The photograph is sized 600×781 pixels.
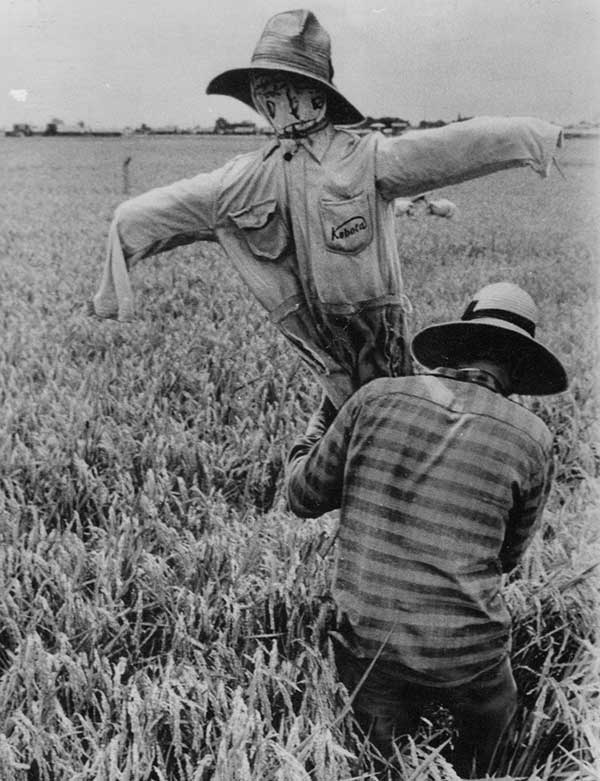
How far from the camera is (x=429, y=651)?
1.43 meters

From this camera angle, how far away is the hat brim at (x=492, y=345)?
58.6 inches

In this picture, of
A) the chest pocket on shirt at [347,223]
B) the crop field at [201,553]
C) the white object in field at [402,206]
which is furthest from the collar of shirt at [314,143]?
the crop field at [201,553]

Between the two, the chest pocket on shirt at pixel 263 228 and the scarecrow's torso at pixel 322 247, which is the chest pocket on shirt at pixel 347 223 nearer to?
the scarecrow's torso at pixel 322 247

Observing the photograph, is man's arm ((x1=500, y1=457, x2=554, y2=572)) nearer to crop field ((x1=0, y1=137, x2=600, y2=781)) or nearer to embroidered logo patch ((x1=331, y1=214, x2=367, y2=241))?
crop field ((x1=0, y1=137, x2=600, y2=781))

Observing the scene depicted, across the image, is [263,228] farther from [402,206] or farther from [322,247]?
[402,206]

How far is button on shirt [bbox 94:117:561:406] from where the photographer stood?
5.51 feet

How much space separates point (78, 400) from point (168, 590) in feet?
4.22

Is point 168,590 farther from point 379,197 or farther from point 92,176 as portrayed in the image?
point 92,176

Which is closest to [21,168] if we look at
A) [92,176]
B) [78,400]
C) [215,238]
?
[92,176]

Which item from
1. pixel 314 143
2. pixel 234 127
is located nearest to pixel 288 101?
pixel 314 143

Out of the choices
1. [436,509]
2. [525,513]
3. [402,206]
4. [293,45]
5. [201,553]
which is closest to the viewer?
[436,509]

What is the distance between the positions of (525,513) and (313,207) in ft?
2.79

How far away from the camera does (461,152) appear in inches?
62.7

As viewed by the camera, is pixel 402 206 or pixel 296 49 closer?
pixel 296 49
